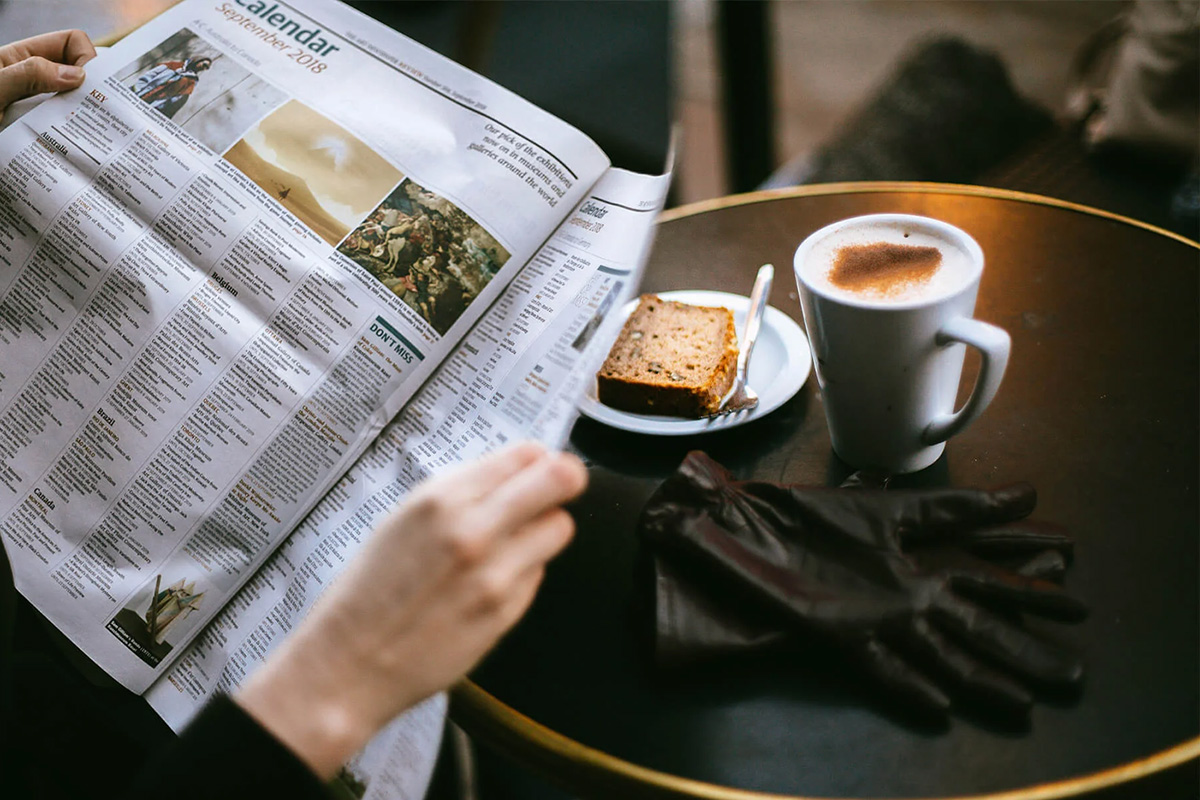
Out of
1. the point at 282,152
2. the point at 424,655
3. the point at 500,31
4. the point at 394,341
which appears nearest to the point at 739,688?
the point at 424,655

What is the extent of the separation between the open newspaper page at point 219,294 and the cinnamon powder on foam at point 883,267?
19 centimetres

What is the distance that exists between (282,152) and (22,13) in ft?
0.93

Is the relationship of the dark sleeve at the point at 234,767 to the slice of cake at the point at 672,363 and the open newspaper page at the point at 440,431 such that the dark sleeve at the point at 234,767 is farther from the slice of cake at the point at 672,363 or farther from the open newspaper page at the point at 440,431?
the slice of cake at the point at 672,363

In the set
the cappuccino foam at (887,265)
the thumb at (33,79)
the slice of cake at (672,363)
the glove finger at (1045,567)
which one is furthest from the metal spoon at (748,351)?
the thumb at (33,79)

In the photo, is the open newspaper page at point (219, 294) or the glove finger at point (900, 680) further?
the open newspaper page at point (219, 294)

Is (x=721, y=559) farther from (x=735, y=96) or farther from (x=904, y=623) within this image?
(x=735, y=96)

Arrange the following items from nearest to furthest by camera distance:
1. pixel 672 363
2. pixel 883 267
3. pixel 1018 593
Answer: pixel 1018 593 < pixel 883 267 < pixel 672 363

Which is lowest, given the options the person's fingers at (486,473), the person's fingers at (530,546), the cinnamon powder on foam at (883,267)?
the person's fingers at (530,546)

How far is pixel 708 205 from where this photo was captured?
1.02 m

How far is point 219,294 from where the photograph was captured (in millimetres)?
644

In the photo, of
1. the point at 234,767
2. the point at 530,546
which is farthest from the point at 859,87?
the point at 234,767

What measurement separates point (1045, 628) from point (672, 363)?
1.08ft

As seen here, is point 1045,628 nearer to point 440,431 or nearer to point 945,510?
point 945,510

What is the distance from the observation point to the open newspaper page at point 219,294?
2.04ft
